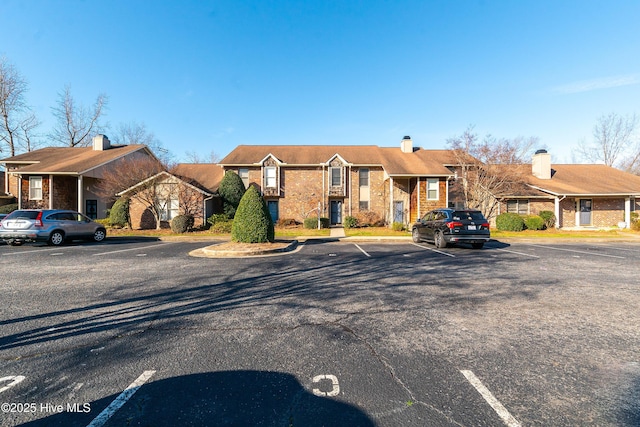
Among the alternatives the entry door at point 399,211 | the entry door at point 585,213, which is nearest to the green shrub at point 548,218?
the entry door at point 585,213

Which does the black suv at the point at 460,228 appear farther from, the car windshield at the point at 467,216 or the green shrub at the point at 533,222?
the green shrub at the point at 533,222

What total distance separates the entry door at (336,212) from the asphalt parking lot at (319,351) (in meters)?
18.5

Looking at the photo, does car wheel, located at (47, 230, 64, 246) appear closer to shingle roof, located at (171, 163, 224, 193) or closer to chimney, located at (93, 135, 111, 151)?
shingle roof, located at (171, 163, 224, 193)

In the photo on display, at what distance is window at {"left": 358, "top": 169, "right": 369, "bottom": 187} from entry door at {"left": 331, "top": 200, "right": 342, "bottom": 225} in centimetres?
261

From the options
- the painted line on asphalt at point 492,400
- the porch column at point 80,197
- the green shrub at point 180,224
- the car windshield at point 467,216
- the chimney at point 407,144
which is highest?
the chimney at point 407,144

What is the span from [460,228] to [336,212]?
14.0 metres

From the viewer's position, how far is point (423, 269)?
319 inches

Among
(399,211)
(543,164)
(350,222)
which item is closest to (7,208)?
(350,222)

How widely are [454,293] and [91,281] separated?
8.01m

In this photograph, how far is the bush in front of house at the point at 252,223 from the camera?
478 inches

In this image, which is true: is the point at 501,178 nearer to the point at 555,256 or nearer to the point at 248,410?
the point at 555,256

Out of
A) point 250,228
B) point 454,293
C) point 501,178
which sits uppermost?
point 501,178

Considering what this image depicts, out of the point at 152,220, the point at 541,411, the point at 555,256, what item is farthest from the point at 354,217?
the point at 541,411

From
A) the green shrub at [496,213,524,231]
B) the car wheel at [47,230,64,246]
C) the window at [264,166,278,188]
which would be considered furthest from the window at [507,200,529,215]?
the car wheel at [47,230,64,246]
